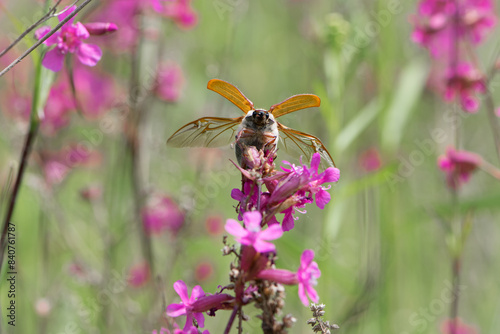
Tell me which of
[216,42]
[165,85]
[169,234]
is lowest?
[169,234]

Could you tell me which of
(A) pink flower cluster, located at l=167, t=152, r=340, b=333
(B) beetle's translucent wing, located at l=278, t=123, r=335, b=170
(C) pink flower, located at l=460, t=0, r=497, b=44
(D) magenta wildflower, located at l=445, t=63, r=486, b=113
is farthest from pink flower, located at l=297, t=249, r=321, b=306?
(C) pink flower, located at l=460, t=0, r=497, b=44

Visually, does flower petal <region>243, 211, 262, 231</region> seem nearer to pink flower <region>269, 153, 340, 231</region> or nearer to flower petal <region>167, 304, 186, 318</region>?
pink flower <region>269, 153, 340, 231</region>

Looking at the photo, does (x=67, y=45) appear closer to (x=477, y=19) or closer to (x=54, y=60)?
(x=54, y=60)

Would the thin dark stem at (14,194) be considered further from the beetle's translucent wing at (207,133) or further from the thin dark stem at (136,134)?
the thin dark stem at (136,134)

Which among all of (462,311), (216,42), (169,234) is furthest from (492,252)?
(216,42)

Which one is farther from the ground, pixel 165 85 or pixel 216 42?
pixel 216 42

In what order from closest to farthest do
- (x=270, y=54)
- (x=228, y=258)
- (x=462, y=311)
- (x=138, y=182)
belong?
1. (x=138, y=182)
2. (x=462, y=311)
3. (x=228, y=258)
4. (x=270, y=54)

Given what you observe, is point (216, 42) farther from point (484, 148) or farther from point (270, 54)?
point (484, 148)
